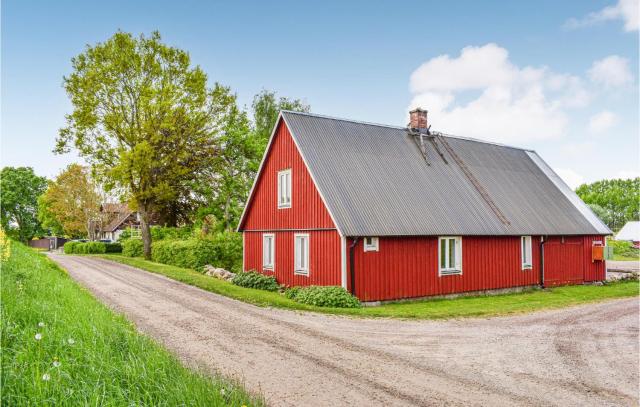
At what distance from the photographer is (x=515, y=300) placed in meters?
18.6

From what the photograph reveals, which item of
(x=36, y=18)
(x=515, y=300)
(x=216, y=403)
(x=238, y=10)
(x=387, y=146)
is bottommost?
(x=515, y=300)

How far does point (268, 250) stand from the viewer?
2198cm

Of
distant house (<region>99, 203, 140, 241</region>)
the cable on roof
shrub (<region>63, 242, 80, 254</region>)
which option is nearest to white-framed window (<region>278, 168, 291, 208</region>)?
Result: the cable on roof

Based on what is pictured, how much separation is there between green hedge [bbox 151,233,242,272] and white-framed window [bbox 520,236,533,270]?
1591cm

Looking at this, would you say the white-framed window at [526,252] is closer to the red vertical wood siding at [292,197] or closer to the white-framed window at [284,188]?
the red vertical wood siding at [292,197]

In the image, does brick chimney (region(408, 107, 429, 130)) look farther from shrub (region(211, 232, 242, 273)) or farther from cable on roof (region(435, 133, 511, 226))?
shrub (region(211, 232, 242, 273))

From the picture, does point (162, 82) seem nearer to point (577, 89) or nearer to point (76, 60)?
point (76, 60)

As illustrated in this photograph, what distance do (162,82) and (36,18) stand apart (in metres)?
17.9

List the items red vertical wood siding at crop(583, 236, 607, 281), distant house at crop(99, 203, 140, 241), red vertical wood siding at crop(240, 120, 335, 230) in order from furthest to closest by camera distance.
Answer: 1. distant house at crop(99, 203, 140, 241)
2. red vertical wood siding at crop(583, 236, 607, 281)
3. red vertical wood siding at crop(240, 120, 335, 230)

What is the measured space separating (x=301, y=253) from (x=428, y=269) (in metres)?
5.27

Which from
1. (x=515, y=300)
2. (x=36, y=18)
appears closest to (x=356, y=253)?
(x=515, y=300)

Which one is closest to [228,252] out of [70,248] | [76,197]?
[70,248]

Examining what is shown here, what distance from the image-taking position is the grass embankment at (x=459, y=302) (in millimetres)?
14913

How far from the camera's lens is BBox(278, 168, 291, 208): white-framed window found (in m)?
20.4
